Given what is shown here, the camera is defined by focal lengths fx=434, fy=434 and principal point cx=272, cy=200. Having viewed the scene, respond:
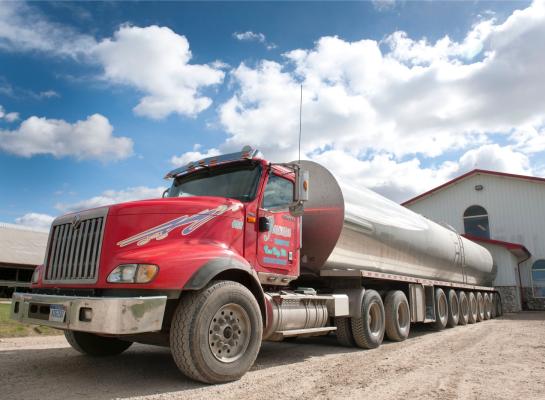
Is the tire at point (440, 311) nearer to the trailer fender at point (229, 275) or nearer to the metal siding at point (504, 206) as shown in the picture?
the trailer fender at point (229, 275)

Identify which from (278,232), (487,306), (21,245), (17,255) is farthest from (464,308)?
(21,245)

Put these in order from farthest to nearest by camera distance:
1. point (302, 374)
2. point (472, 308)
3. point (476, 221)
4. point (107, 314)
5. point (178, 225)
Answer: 1. point (476, 221)
2. point (472, 308)
3. point (302, 374)
4. point (178, 225)
5. point (107, 314)

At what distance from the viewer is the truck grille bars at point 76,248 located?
5.18 metres

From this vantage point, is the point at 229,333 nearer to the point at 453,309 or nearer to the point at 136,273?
the point at 136,273

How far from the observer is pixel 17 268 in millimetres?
25703

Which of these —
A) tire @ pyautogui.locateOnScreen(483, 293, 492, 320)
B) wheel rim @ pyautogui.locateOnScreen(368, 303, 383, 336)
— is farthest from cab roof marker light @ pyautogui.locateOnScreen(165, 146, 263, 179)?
tire @ pyautogui.locateOnScreen(483, 293, 492, 320)

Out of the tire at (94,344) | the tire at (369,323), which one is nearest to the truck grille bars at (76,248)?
the tire at (94,344)

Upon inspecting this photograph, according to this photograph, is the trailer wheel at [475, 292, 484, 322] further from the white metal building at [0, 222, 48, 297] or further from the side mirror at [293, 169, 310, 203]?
the white metal building at [0, 222, 48, 297]

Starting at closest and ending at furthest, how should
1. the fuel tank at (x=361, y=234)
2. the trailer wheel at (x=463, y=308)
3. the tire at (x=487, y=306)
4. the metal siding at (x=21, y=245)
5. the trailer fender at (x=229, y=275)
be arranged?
the trailer fender at (x=229, y=275), the fuel tank at (x=361, y=234), the trailer wheel at (x=463, y=308), the tire at (x=487, y=306), the metal siding at (x=21, y=245)

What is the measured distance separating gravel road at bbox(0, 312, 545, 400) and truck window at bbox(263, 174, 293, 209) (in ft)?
7.92

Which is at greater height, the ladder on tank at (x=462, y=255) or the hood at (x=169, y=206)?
the ladder on tank at (x=462, y=255)

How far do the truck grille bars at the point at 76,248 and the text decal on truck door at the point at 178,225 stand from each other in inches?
16.2

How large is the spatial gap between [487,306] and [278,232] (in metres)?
14.5

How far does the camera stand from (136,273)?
4.77 meters
